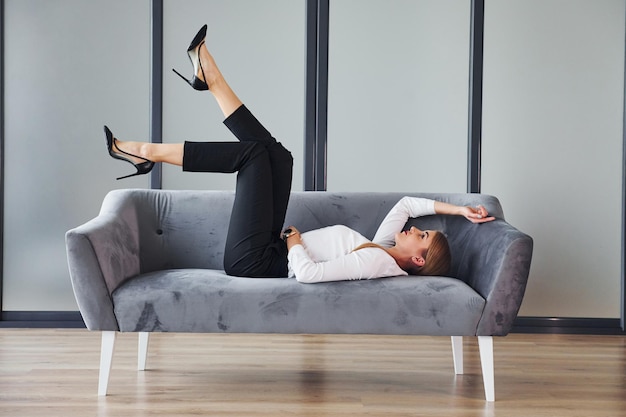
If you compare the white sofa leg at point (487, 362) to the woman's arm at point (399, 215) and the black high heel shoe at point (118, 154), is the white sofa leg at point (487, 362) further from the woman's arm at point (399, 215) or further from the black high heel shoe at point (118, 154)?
the black high heel shoe at point (118, 154)

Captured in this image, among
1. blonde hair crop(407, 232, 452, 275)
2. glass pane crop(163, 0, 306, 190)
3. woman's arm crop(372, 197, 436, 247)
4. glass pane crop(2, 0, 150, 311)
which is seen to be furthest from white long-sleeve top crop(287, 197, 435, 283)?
glass pane crop(2, 0, 150, 311)

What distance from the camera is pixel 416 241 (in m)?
2.87

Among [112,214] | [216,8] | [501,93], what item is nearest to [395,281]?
[112,214]

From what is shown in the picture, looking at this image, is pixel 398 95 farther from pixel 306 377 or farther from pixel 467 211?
pixel 306 377

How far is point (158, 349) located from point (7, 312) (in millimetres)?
1081

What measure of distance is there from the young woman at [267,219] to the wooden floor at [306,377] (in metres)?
0.46

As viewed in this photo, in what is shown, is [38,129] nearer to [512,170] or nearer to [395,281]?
[395,281]

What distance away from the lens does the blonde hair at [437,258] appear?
2852mm

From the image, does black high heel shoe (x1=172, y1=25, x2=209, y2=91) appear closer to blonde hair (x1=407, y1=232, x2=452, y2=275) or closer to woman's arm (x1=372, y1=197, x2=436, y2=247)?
woman's arm (x1=372, y1=197, x2=436, y2=247)

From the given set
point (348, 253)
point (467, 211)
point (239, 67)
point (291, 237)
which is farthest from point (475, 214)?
point (239, 67)

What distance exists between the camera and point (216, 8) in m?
3.98

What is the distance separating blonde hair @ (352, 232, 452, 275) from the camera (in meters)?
2.85

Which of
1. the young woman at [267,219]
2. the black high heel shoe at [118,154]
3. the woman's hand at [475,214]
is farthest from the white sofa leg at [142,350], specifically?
the woman's hand at [475,214]

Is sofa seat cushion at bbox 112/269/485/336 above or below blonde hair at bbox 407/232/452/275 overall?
below
